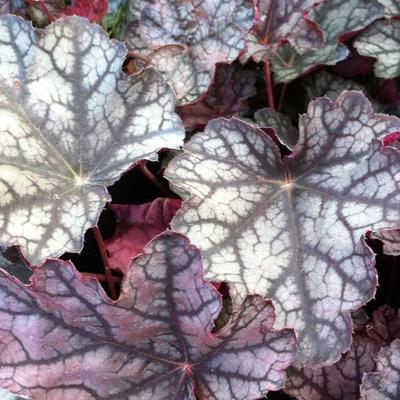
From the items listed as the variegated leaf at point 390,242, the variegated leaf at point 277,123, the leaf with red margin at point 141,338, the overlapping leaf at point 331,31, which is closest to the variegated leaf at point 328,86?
the overlapping leaf at point 331,31

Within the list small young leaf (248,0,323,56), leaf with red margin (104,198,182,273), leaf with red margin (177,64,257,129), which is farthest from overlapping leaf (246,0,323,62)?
leaf with red margin (104,198,182,273)

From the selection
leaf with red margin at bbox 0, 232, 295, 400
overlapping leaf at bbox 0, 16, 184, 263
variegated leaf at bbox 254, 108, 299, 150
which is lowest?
leaf with red margin at bbox 0, 232, 295, 400

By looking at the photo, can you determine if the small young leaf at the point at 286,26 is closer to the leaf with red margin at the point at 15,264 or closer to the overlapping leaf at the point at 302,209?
the overlapping leaf at the point at 302,209

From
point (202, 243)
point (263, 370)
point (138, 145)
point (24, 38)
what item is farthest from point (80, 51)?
point (263, 370)

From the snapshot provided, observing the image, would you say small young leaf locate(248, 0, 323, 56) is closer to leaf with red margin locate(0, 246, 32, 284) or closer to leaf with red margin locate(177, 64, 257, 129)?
leaf with red margin locate(177, 64, 257, 129)

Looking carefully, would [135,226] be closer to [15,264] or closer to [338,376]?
[15,264]

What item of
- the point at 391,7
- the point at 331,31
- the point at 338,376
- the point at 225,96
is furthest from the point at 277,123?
the point at 338,376
